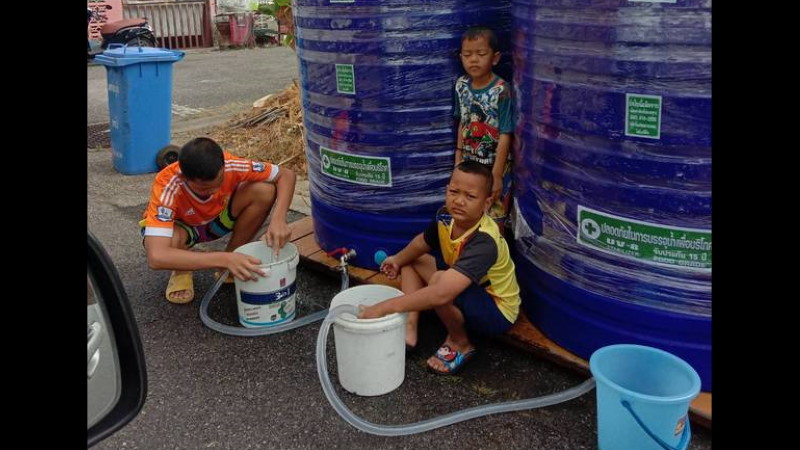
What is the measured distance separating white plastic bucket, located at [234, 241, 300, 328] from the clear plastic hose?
1.72 feet

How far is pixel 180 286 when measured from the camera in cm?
311

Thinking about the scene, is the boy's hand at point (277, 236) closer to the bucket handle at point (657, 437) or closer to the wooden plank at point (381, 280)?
the wooden plank at point (381, 280)

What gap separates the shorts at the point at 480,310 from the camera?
7.96ft

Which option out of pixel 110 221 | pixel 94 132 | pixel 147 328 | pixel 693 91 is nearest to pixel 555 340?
pixel 693 91

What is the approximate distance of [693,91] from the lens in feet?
6.17

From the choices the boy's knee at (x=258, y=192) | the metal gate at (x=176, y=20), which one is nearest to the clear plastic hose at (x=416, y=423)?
the boy's knee at (x=258, y=192)

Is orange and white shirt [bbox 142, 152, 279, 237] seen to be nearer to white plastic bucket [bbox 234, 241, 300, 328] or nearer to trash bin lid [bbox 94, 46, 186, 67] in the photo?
white plastic bucket [bbox 234, 241, 300, 328]

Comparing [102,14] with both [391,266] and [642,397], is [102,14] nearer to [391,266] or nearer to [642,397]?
[391,266]

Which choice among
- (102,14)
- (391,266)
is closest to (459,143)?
(391,266)

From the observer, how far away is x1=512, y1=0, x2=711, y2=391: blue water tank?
191 centimetres

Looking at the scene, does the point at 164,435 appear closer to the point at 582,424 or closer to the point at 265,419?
the point at 265,419

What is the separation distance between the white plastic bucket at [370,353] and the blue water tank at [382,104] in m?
0.59

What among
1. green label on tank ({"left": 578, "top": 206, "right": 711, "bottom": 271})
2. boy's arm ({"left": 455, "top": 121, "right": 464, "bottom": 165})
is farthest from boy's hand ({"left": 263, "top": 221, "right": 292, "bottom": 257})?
green label on tank ({"left": 578, "top": 206, "right": 711, "bottom": 271})

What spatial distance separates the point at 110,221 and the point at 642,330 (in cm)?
328
